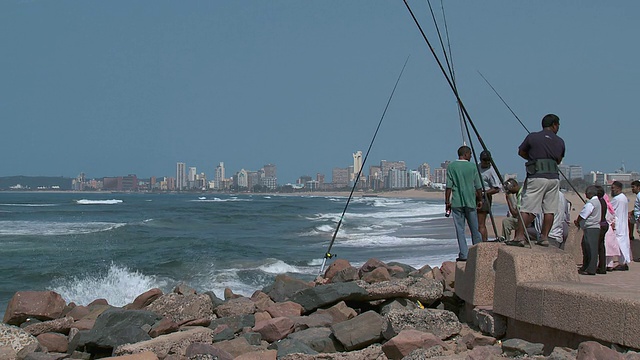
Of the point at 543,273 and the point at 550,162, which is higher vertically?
the point at 550,162

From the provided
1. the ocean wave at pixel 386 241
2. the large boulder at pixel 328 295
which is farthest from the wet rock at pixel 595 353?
the ocean wave at pixel 386 241

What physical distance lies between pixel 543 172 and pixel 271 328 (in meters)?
2.92

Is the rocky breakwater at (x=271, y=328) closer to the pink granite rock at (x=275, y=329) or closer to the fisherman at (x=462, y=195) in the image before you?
the pink granite rock at (x=275, y=329)

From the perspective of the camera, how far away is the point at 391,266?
34.3 ft

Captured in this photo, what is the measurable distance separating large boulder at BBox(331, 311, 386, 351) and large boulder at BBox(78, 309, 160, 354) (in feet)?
6.16

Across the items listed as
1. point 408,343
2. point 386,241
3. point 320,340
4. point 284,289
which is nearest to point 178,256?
point 386,241

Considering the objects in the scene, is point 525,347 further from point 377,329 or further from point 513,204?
point 513,204

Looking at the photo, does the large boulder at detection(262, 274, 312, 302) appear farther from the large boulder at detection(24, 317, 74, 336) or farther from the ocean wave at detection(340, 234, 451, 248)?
the ocean wave at detection(340, 234, 451, 248)

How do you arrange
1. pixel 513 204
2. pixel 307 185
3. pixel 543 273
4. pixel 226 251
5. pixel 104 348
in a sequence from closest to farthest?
pixel 543 273
pixel 104 348
pixel 513 204
pixel 226 251
pixel 307 185

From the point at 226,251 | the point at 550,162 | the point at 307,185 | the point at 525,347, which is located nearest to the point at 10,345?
the point at 525,347

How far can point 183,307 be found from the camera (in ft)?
26.2

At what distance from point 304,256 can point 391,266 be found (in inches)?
343

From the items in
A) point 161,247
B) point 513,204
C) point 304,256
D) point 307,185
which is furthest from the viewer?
point 307,185

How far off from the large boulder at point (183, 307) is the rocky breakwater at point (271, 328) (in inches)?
0.4
